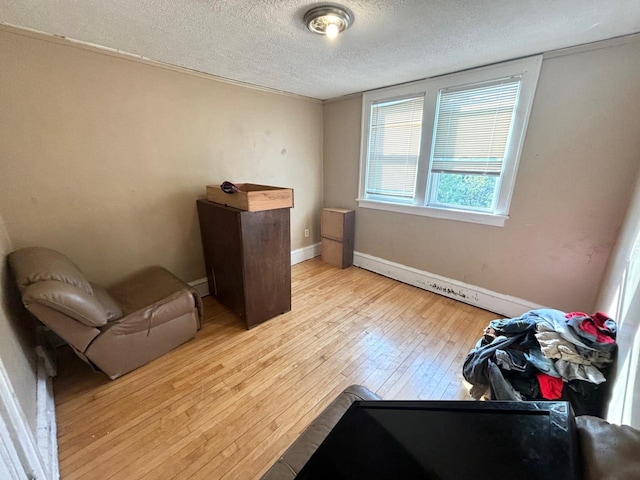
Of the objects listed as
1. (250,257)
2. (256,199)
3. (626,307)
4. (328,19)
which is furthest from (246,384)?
(328,19)

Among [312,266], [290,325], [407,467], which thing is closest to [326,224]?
[312,266]

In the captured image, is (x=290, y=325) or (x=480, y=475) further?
(x=290, y=325)

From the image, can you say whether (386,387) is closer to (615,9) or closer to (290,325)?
(290,325)

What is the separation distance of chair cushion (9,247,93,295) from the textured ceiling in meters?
1.34

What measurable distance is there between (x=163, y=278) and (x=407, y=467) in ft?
7.37

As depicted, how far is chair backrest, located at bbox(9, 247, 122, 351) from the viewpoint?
4.29 ft

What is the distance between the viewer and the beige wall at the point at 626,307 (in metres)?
0.89

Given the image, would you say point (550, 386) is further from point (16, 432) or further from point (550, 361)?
point (16, 432)

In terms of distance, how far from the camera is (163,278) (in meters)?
2.19

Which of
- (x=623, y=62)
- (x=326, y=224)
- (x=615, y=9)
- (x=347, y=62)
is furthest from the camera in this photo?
(x=326, y=224)

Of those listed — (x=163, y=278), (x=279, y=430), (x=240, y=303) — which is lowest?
(x=279, y=430)

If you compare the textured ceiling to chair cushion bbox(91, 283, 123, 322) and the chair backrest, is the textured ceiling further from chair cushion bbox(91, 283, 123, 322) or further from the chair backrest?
chair cushion bbox(91, 283, 123, 322)

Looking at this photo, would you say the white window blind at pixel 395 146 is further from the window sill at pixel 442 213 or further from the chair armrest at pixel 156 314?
the chair armrest at pixel 156 314

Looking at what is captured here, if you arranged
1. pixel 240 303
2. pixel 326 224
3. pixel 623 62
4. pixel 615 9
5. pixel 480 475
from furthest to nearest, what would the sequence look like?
pixel 326 224, pixel 240 303, pixel 623 62, pixel 615 9, pixel 480 475
